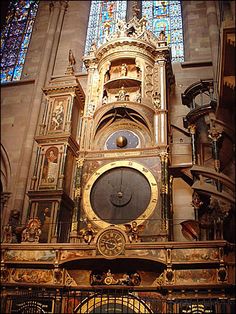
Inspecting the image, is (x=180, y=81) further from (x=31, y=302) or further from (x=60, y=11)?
(x=31, y=302)

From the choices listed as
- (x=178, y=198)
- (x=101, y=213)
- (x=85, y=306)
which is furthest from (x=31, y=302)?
(x=178, y=198)

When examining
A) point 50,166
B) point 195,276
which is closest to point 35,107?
point 50,166

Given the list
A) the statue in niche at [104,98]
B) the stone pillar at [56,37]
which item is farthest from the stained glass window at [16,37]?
the statue in niche at [104,98]

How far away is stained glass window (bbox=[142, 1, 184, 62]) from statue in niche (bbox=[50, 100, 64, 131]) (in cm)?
450

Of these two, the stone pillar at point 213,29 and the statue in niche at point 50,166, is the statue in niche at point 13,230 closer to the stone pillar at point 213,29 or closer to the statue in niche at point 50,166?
the statue in niche at point 50,166

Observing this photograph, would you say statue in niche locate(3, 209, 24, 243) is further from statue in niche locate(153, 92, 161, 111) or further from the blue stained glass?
the blue stained glass

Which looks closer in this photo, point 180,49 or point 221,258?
point 221,258

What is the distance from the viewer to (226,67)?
7.44 metres

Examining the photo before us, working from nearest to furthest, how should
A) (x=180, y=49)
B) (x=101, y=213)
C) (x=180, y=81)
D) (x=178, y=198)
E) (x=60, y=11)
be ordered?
(x=101, y=213) < (x=178, y=198) < (x=180, y=81) < (x=180, y=49) < (x=60, y=11)

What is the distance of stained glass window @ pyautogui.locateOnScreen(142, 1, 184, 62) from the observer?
46.6 ft

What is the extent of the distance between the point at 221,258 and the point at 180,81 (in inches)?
268

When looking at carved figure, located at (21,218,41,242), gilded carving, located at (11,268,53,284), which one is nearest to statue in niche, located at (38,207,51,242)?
carved figure, located at (21,218,41,242)

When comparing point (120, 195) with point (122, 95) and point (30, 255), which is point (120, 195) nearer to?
point (30, 255)

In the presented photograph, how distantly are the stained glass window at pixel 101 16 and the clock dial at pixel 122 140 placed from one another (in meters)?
5.78
